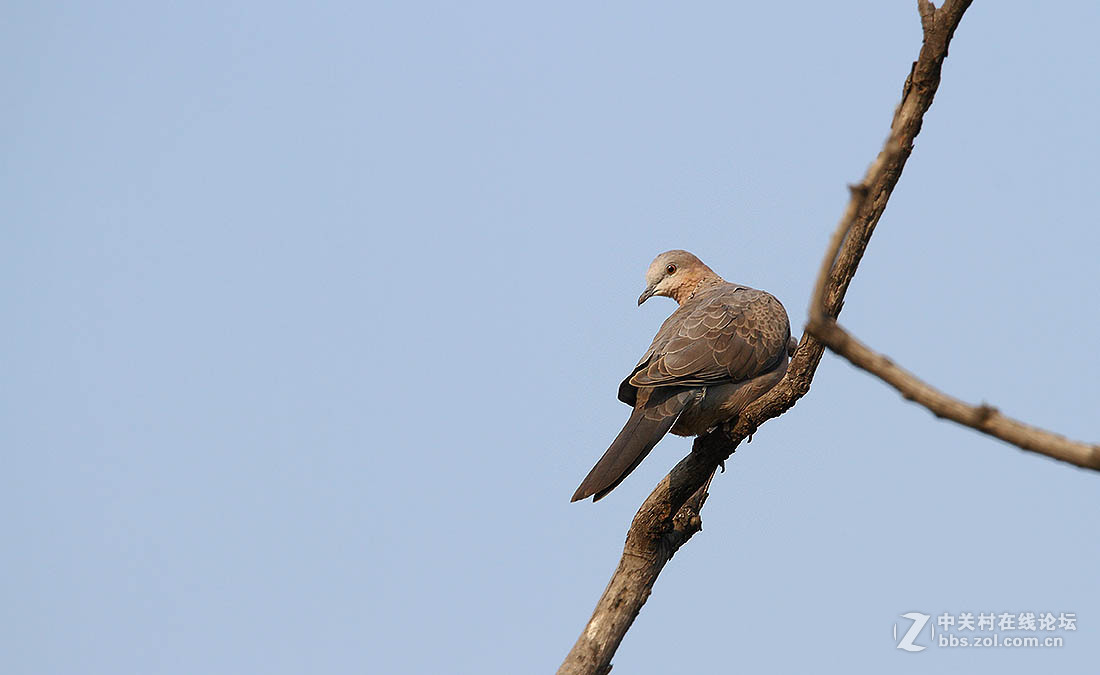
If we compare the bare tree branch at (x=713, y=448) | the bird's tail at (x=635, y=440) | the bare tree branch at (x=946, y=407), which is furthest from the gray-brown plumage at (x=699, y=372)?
the bare tree branch at (x=946, y=407)

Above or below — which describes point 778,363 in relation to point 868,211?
above

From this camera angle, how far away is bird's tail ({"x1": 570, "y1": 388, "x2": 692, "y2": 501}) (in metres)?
5.62

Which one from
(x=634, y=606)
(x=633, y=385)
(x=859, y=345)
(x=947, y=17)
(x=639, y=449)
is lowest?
(x=859, y=345)

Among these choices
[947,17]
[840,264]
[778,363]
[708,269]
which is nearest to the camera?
[947,17]

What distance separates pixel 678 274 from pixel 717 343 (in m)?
1.88

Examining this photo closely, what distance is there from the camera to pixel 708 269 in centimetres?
852

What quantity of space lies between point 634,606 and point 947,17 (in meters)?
2.89

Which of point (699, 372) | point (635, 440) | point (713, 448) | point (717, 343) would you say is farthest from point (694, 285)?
point (713, 448)

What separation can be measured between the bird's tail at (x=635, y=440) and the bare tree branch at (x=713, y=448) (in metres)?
0.25

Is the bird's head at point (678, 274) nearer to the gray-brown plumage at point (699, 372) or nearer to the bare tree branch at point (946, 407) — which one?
the gray-brown plumage at point (699, 372)

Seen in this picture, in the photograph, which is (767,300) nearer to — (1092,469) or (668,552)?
(668,552)

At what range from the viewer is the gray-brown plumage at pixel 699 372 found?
591cm

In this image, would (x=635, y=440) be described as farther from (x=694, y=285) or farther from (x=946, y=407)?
(x=946, y=407)

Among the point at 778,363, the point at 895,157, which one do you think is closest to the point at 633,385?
the point at 778,363
